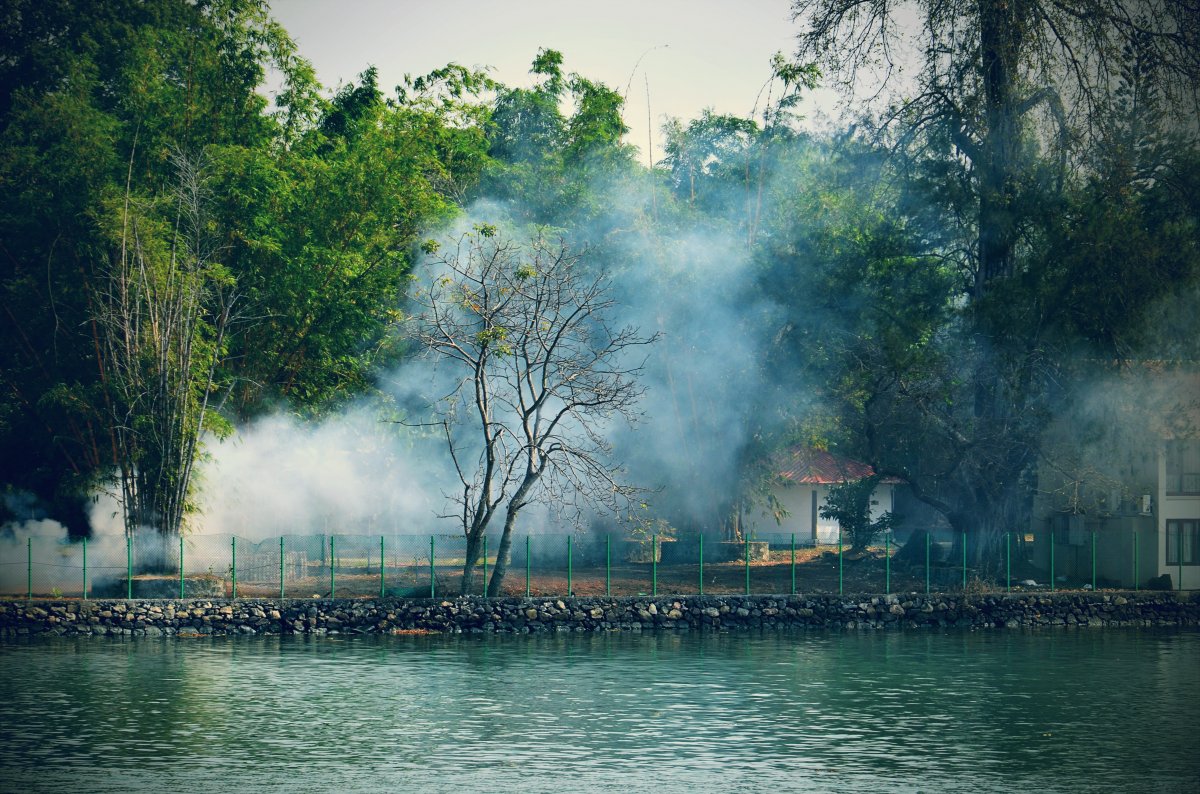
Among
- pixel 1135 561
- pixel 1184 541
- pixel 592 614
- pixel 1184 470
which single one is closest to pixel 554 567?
pixel 592 614

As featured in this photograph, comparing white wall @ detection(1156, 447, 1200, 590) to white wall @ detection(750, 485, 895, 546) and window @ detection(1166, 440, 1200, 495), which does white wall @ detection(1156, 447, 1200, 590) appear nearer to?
window @ detection(1166, 440, 1200, 495)

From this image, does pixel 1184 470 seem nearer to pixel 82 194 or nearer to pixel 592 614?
pixel 592 614

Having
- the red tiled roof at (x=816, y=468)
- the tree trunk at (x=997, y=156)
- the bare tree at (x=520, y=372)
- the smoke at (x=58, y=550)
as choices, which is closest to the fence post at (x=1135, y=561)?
the tree trunk at (x=997, y=156)

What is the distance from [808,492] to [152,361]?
117ft

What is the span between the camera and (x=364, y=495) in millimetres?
Result: 50281

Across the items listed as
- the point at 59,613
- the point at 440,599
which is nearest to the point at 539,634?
the point at 440,599

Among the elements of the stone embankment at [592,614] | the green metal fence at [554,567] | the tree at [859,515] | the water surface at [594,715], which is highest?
the tree at [859,515]

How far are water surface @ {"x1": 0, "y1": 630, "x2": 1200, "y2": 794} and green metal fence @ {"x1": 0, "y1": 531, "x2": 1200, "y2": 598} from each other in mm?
3006

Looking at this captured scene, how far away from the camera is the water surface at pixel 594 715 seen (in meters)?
19.3

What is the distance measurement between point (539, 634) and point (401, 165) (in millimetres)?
17086

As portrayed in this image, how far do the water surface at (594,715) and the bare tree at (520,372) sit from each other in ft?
15.9

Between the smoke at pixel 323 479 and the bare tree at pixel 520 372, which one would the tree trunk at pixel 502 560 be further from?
the smoke at pixel 323 479

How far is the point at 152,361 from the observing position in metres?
39.3

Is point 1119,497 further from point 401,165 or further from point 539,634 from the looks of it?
point 401,165
